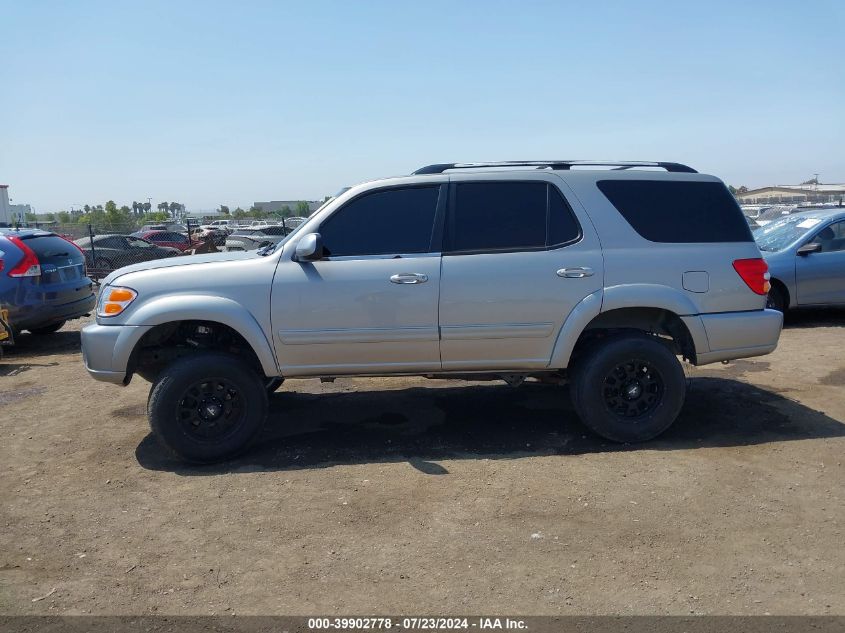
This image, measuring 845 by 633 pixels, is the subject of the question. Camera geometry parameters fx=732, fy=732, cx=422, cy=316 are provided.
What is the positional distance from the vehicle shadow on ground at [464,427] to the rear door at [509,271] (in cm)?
65

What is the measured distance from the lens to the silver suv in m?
5.22

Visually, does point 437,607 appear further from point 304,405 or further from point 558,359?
point 304,405

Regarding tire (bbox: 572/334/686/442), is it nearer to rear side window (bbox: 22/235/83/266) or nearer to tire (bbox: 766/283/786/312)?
tire (bbox: 766/283/786/312)

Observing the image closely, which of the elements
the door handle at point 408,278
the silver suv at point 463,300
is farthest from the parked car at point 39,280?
the door handle at point 408,278

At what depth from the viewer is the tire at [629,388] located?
5.33 meters

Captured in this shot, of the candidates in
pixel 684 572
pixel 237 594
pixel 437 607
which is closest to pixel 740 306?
pixel 684 572

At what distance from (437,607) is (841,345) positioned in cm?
723

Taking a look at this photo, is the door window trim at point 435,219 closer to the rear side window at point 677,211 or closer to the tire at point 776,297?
the rear side window at point 677,211

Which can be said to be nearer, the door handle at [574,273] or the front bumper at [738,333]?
the door handle at [574,273]

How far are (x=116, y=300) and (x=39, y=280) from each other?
489 cm

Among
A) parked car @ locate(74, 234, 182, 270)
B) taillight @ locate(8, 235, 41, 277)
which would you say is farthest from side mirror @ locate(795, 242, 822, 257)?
parked car @ locate(74, 234, 182, 270)

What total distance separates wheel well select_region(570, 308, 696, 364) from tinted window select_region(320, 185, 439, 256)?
141cm

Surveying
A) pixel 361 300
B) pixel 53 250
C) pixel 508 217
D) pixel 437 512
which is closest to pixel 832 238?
pixel 508 217

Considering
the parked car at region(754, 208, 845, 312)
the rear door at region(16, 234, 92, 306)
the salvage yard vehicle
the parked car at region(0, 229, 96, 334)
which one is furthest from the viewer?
the salvage yard vehicle
